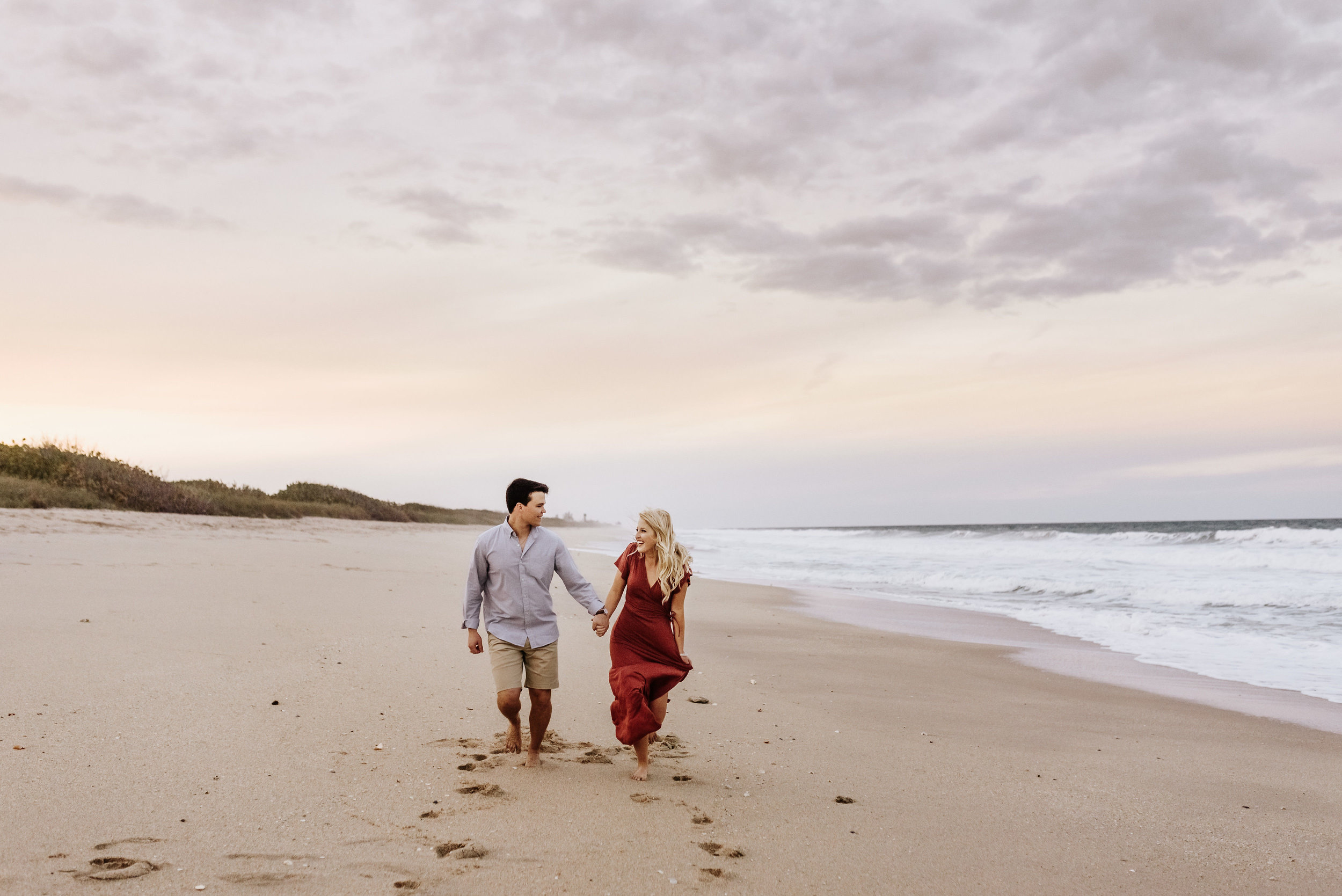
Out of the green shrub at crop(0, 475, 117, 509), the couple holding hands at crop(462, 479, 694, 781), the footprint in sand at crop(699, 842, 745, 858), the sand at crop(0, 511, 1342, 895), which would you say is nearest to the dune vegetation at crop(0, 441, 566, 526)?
the green shrub at crop(0, 475, 117, 509)

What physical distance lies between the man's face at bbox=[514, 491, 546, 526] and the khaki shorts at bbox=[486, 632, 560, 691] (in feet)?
2.35

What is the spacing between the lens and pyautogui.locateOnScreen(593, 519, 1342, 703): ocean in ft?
33.4

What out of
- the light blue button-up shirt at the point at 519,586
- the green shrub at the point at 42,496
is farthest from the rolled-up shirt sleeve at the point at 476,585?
the green shrub at the point at 42,496

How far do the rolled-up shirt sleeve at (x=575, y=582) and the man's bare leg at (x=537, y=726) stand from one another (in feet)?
2.03

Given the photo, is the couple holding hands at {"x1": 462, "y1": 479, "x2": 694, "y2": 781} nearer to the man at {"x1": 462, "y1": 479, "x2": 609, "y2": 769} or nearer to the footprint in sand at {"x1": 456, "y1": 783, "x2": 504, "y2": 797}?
the man at {"x1": 462, "y1": 479, "x2": 609, "y2": 769}

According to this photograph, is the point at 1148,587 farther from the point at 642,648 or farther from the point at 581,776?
the point at 581,776

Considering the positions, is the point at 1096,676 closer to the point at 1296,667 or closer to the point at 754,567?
the point at 1296,667

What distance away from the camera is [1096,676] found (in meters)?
8.67

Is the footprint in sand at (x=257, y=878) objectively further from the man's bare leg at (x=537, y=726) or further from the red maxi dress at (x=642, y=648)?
the red maxi dress at (x=642, y=648)

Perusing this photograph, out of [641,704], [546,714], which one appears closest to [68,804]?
[546,714]

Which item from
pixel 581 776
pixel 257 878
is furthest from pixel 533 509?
pixel 257 878

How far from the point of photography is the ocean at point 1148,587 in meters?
10.2

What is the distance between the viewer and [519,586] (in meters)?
5.16

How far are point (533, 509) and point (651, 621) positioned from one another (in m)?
1.00
